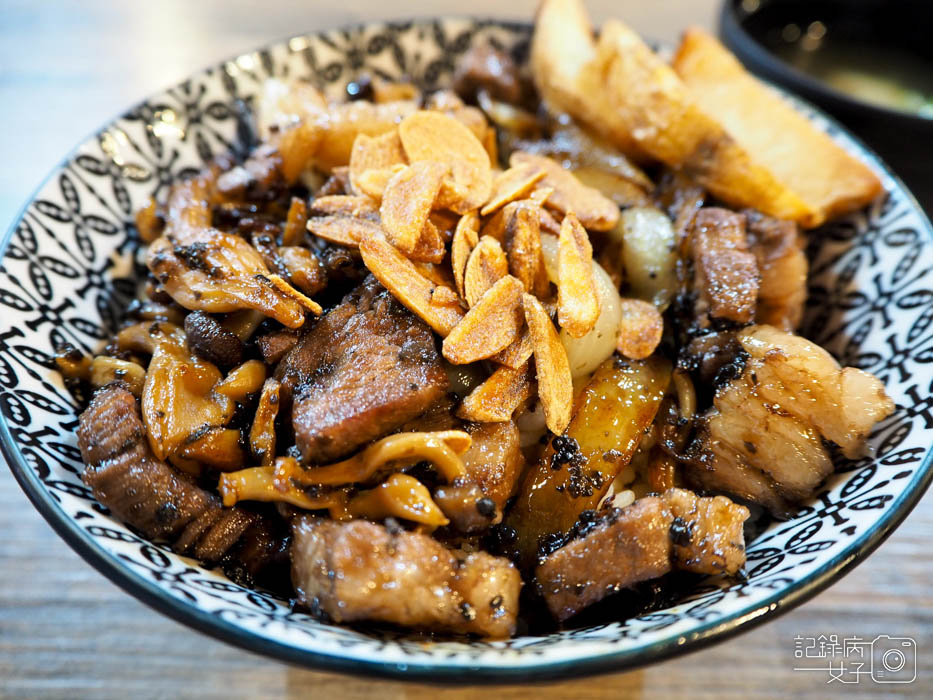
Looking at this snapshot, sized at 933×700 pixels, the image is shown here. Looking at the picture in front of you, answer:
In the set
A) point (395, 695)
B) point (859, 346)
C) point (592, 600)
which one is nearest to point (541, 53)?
point (859, 346)

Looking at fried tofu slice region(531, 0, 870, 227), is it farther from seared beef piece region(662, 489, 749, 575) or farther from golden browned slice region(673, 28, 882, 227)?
seared beef piece region(662, 489, 749, 575)

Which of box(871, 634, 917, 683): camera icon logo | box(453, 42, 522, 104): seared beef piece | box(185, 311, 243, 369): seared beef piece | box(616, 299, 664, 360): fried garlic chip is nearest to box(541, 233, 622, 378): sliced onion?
box(616, 299, 664, 360): fried garlic chip

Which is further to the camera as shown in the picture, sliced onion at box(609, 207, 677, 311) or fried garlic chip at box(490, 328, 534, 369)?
sliced onion at box(609, 207, 677, 311)

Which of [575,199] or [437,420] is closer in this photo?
[437,420]

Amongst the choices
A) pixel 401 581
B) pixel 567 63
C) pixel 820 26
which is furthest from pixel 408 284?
pixel 820 26

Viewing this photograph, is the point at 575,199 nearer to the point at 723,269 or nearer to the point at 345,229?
the point at 723,269
